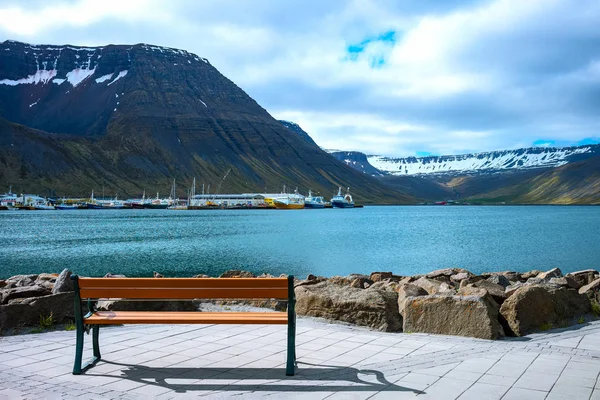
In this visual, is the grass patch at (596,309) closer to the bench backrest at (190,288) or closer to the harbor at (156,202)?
the bench backrest at (190,288)

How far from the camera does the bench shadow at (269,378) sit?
607cm

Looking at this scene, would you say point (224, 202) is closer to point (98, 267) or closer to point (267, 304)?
point (98, 267)

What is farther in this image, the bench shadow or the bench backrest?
the bench backrest

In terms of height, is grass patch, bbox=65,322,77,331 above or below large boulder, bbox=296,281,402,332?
below

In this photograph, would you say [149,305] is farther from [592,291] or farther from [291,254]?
[291,254]

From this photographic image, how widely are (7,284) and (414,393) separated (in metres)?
13.0

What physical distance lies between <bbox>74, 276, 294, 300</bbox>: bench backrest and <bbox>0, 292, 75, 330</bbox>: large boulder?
9.55ft

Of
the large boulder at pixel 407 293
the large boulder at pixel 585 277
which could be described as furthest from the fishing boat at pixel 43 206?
the large boulder at pixel 407 293

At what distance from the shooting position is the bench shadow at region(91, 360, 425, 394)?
6.07 m

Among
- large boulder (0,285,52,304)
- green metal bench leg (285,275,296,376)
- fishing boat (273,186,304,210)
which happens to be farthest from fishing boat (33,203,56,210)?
green metal bench leg (285,275,296,376)

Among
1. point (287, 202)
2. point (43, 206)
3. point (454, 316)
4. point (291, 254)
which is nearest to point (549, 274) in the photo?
point (454, 316)

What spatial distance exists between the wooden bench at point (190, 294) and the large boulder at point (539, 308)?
3.92m

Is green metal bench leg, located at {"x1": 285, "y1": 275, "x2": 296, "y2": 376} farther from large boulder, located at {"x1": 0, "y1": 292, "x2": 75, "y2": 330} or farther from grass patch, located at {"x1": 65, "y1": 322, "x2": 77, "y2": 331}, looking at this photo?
large boulder, located at {"x1": 0, "y1": 292, "x2": 75, "y2": 330}

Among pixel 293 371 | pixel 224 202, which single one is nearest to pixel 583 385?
pixel 293 371
